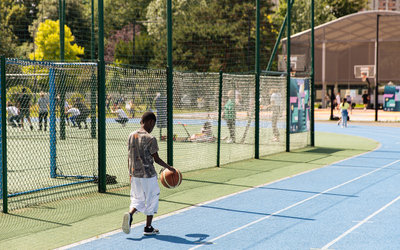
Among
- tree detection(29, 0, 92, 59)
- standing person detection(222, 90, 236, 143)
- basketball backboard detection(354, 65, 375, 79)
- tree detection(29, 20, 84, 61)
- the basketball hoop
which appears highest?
tree detection(29, 0, 92, 59)

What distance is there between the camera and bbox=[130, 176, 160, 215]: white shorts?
644 cm

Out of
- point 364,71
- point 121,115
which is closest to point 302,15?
point 364,71

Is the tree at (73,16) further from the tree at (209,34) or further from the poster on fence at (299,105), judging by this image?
the poster on fence at (299,105)

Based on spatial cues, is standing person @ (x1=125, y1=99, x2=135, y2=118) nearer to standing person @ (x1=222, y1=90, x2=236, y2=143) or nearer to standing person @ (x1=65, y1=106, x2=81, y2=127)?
standing person @ (x1=65, y1=106, x2=81, y2=127)

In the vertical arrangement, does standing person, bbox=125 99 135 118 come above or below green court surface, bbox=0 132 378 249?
above

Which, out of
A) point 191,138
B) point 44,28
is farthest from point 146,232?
point 44,28

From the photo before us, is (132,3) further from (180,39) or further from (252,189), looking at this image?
(252,189)

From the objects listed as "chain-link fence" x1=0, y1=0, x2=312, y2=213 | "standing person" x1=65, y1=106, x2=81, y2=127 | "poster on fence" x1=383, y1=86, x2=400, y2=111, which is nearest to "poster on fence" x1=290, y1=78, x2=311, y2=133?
"chain-link fence" x1=0, y1=0, x2=312, y2=213

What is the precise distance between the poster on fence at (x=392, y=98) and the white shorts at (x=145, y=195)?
113ft

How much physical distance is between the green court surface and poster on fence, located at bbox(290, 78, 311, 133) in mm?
2161

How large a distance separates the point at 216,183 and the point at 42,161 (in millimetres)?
6098

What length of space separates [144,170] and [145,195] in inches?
13.9

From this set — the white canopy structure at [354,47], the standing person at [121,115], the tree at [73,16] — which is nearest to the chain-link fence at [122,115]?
the standing person at [121,115]

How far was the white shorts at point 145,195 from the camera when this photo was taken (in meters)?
6.44
